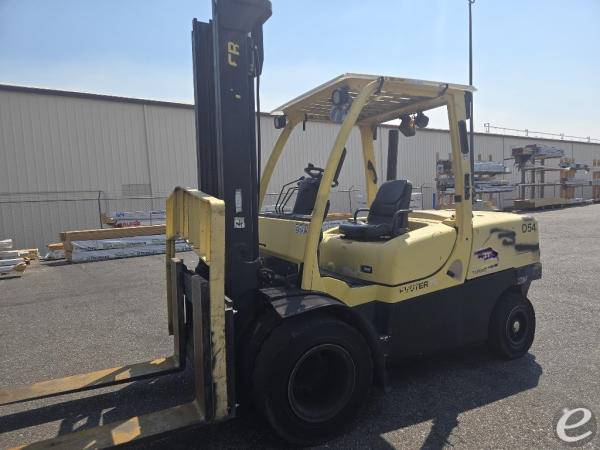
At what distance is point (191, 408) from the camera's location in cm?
287

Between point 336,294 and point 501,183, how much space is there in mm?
24009

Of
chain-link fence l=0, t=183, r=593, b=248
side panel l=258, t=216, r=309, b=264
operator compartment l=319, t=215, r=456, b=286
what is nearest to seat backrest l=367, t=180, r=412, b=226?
operator compartment l=319, t=215, r=456, b=286

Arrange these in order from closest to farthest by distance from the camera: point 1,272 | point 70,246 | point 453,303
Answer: point 453,303 → point 1,272 → point 70,246

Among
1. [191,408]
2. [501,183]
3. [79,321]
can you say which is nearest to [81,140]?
[79,321]

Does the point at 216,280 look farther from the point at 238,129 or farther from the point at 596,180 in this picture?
the point at 596,180

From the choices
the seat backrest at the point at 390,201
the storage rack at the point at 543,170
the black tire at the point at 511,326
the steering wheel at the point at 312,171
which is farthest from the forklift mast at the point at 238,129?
the storage rack at the point at 543,170

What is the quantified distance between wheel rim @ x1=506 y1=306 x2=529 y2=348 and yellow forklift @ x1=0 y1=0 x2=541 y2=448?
0.02 metres

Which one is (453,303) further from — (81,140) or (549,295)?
(81,140)

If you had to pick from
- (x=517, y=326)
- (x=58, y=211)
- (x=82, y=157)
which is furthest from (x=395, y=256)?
(x=82, y=157)

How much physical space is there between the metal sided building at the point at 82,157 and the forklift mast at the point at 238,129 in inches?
574

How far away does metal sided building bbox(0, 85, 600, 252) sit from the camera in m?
14.9

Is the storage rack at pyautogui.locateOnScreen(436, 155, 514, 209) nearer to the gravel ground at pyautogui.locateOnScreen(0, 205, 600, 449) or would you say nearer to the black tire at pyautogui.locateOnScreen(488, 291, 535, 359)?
the gravel ground at pyautogui.locateOnScreen(0, 205, 600, 449)

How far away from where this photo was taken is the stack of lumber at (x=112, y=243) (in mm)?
12211

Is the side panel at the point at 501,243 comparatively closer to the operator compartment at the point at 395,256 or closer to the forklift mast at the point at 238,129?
the operator compartment at the point at 395,256
